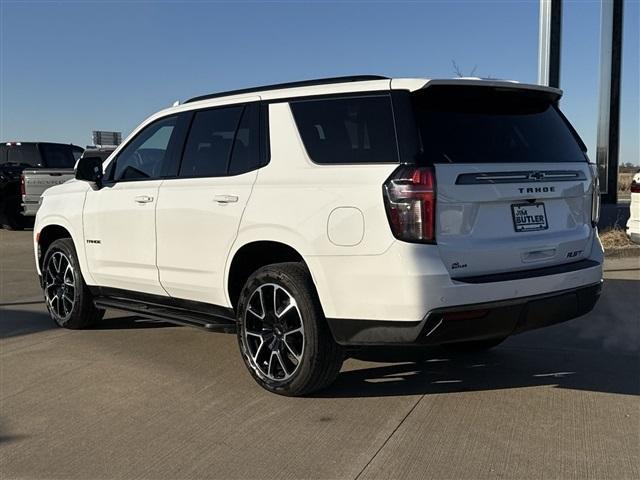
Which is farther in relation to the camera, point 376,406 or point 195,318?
point 195,318

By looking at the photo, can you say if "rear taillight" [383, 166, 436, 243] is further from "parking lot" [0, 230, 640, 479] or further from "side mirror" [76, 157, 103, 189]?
"side mirror" [76, 157, 103, 189]

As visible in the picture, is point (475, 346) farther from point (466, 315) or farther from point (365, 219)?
point (365, 219)

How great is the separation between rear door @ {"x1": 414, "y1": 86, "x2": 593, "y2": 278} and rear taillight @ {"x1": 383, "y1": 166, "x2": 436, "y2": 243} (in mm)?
60

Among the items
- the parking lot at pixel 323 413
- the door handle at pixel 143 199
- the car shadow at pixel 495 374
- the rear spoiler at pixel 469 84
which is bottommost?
the car shadow at pixel 495 374

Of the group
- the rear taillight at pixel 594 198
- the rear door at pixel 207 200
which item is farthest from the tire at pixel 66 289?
the rear taillight at pixel 594 198

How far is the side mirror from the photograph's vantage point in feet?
18.7

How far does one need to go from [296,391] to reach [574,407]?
1734mm

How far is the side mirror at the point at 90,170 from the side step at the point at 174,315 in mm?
1019

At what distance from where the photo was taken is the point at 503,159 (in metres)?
3.99

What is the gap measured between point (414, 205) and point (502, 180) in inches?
24.3

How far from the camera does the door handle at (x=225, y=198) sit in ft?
14.7

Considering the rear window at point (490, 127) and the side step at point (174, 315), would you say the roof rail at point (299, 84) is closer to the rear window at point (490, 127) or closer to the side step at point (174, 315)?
the rear window at point (490, 127)

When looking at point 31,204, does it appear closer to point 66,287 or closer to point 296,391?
point 66,287

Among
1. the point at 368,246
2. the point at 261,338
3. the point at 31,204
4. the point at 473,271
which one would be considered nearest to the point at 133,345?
the point at 261,338
